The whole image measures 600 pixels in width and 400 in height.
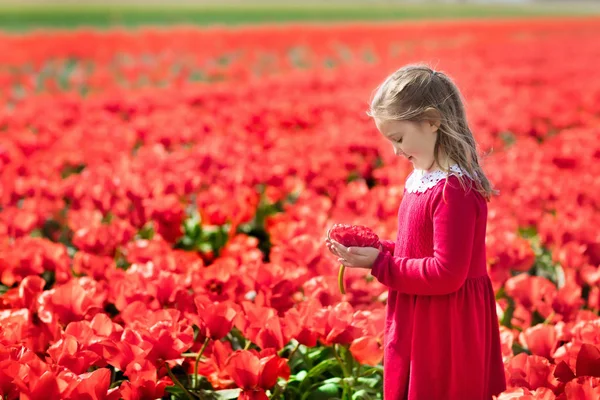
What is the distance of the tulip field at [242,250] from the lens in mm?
1615

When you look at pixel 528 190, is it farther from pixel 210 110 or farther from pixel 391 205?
pixel 210 110

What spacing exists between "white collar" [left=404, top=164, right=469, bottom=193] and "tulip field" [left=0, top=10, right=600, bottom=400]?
253 mm

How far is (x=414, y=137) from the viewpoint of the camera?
5.04 feet

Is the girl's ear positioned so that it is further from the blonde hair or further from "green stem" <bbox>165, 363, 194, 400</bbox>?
"green stem" <bbox>165, 363, 194, 400</bbox>

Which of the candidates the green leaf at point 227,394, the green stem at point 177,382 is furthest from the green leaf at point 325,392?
the green stem at point 177,382

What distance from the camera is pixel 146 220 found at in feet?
9.09

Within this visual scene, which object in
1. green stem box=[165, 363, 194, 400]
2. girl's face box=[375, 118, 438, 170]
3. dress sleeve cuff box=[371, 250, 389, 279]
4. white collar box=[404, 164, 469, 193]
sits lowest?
green stem box=[165, 363, 194, 400]

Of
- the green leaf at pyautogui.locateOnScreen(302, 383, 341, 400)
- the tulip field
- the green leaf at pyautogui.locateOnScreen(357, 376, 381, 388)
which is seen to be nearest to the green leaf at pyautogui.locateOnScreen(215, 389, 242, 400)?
the tulip field

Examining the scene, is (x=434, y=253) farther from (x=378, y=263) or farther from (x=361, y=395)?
(x=361, y=395)

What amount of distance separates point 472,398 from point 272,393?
0.51m

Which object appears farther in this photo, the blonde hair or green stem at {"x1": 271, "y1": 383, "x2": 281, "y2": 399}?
green stem at {"x1": 271, "y1": 383, "x2": 281, "y2": 399}

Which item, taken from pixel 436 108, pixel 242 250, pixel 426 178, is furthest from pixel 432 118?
pixel 242 250

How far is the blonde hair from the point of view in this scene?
1508 millimetres

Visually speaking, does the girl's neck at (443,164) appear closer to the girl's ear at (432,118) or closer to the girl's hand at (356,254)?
the girl's ear at (432,118)
